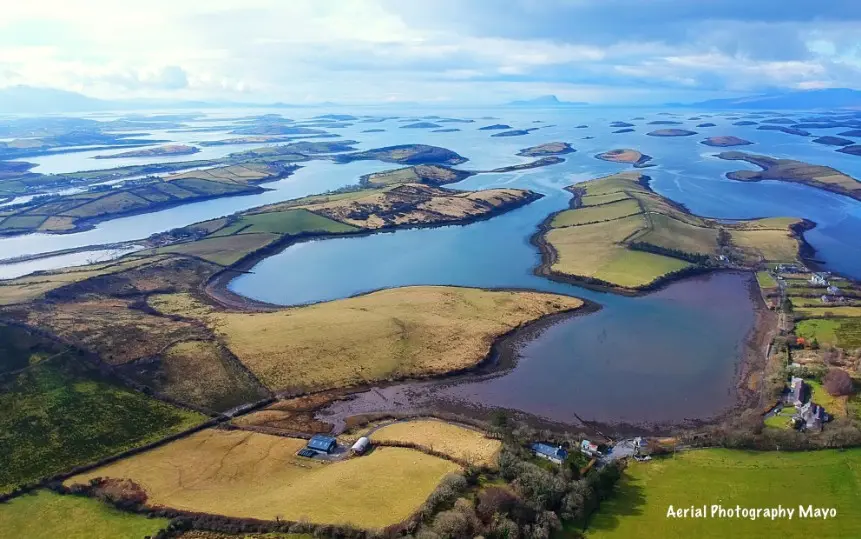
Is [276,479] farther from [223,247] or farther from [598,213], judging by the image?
[598,213]

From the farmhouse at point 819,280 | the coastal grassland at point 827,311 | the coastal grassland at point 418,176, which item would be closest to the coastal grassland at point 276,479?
the coastal grassland at point 827,311

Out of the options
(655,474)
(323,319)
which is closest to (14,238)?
(323,319)

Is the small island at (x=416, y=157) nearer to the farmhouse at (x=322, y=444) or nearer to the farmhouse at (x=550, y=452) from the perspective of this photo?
the farmhouse at (x=322, y=444)

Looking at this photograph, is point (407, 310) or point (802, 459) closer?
point (802, 459)

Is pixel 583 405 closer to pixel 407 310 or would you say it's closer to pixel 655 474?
A: pixel 655 474

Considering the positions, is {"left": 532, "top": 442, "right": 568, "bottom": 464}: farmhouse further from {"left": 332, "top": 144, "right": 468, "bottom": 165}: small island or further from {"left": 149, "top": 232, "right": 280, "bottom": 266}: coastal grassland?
{"left": 332, "top": 144, "right": 468, "bottom": 165}: small island

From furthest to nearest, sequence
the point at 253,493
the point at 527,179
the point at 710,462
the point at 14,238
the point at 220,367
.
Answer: the point at 527,179
the point at 14,238
the point at 220,367
the point at 710,462
the point at 253,493

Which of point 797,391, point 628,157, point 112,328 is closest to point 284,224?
point 112,328
